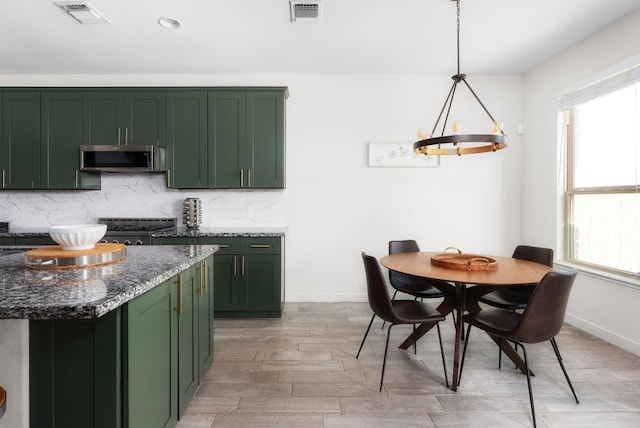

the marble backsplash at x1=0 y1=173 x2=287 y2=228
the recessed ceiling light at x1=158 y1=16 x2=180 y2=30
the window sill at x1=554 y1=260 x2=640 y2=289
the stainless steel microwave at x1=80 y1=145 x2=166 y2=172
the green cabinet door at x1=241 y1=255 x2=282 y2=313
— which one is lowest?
the green cabinet door at x1=241 y1=255 x2=282 y2=313

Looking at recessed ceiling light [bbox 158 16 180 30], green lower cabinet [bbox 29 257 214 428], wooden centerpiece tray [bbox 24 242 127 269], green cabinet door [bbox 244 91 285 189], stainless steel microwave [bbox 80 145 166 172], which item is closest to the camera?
green lower cabinet [bbox 29 257 214 428]

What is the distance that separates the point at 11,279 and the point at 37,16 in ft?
9.20

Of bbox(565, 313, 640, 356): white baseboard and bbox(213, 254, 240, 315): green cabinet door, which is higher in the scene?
bbox(213, 254, 240, 315): green cabinet door

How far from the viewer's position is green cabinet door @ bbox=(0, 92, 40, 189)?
12.9 ft

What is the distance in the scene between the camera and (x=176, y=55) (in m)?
3.77

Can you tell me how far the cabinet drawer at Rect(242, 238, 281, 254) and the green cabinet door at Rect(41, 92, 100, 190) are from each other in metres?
2.12

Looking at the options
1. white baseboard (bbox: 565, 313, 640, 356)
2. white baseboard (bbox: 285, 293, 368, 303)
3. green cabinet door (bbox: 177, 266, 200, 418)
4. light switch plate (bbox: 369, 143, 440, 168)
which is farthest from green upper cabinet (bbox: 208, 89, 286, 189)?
white baseboard (bbox: 565, 313, 640, 356)

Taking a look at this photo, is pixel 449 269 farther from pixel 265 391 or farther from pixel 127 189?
pixel 127 189

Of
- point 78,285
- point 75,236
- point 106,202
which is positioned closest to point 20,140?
point 106,202

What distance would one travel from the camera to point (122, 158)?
3.87 metres

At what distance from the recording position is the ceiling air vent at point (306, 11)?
9.12 feet

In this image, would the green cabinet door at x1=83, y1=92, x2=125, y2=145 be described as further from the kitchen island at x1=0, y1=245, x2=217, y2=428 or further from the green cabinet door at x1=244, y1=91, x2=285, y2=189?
the kitchen island at x1=0, y1=245, x2=217, y2=428

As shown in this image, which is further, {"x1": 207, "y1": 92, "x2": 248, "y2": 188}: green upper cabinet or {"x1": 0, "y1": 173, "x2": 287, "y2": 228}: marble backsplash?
{"x1": 0, "y1": 173, "x2": 287, "y2": 228}: marble backsplash

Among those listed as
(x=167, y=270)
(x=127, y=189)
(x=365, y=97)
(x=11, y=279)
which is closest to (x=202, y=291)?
(x=167, y=270)
